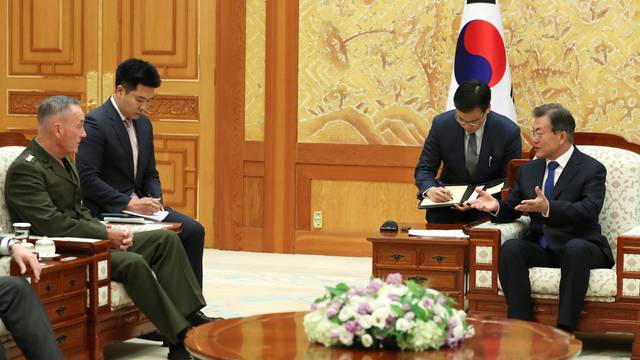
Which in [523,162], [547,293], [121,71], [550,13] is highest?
[550,13]

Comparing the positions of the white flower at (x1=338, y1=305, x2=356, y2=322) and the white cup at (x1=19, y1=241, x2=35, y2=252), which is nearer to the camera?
the white flower at (x1=338, y1=305, x2=356, y2=322)

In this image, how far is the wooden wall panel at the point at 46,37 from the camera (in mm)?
9070

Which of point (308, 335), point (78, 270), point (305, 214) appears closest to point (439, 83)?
point (305, 214)

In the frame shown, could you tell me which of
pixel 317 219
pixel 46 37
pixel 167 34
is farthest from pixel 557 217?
pixel 46 37

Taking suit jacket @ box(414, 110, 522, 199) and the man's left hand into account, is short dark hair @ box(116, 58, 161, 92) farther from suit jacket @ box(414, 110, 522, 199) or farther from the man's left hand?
the man's left hand

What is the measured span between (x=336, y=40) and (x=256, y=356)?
5.20 metres

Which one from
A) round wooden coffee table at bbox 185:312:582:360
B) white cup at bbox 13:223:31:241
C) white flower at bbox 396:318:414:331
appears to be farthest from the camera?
white cup at bbox 13:223:31:241

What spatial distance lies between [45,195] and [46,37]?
14.7 ft

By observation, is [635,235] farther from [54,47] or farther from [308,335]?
[54,47]

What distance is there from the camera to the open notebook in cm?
591

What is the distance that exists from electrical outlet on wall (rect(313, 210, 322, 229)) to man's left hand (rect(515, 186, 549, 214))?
3.37 metres

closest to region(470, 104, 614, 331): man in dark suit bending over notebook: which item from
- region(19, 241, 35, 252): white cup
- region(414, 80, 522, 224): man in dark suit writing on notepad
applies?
region(414, 80, 522, 224): man in dark suit writing on notepad

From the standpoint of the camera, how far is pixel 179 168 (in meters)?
8.85

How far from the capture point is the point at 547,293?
5320mm
